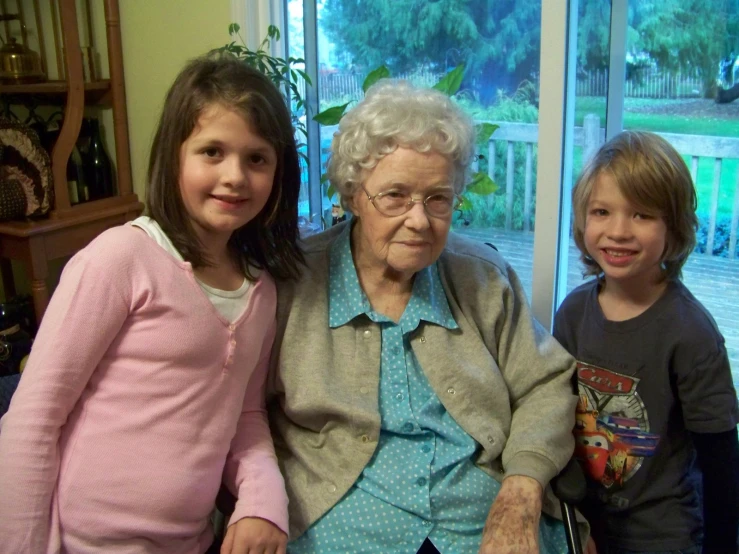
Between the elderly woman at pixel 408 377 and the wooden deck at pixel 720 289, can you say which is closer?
the elderly woman at pixel 408 377

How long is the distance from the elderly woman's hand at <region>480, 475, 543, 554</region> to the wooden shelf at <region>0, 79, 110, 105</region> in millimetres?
1948

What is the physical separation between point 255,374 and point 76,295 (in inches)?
17.3

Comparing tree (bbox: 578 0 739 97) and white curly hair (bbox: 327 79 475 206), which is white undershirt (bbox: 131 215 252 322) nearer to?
white curly hair (bbox: 327 79 475 206)

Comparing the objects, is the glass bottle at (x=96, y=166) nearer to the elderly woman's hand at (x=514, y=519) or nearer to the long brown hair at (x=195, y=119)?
the long brown hair at (x=195, y=119)

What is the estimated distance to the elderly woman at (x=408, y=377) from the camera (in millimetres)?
1399

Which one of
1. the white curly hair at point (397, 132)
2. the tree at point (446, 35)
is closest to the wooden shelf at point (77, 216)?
the tree at point (446, 35)

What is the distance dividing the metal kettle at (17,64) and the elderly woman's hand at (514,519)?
7.05ft

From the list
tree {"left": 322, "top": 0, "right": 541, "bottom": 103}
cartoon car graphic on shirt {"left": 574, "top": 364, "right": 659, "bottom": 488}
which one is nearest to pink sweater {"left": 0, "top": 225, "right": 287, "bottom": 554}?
cartoon car graphic on shirt {"left": 574, "top": 364, "right": 659, "bottom": 488}

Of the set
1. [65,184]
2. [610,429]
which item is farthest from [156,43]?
[610,429]

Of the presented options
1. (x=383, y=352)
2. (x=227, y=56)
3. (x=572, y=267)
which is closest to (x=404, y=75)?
(x=572, y=267)

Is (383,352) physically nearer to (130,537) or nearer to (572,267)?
(130,537)

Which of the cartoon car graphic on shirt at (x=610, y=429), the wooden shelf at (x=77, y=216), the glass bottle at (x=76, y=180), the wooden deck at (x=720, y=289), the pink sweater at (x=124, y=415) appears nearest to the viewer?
the pink sweater at (x=124, y=415)

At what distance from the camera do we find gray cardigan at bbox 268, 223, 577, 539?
56.2 inches

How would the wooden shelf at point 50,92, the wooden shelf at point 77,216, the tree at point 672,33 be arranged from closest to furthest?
the tree at point 672,33
the wooden shelf at point 77,216
the wooden shelf at point 50,92
